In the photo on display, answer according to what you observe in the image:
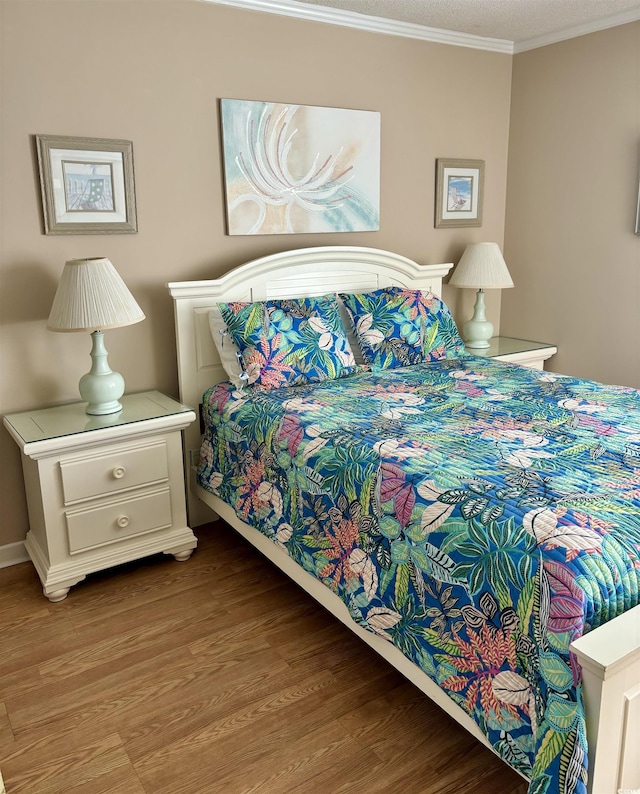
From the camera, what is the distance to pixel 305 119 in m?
3.19

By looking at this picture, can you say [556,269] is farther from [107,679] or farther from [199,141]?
[107,679]

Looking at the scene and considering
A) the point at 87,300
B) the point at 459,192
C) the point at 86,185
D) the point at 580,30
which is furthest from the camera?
the point at 459,192

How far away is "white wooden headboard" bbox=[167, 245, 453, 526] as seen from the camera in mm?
2953

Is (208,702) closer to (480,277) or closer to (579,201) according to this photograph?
(480,277)

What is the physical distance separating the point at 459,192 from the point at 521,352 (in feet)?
3.32

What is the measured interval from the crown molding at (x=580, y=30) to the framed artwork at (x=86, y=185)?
2.41m

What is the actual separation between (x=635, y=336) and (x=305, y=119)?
6.77 feet

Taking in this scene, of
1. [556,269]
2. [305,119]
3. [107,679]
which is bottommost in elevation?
[107,679]

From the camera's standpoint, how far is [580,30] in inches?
136

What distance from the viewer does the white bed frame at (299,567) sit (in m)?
1.26

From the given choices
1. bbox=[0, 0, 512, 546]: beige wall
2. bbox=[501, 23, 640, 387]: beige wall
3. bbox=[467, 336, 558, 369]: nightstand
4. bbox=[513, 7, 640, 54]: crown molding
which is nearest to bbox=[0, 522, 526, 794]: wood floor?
bbox=[0, 0, 512, 546]: beige wall

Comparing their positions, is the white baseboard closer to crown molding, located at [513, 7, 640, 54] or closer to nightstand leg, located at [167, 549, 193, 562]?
nightstand leg, located at [167, 549, 193, 562]

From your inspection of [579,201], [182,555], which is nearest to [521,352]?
[579,201]

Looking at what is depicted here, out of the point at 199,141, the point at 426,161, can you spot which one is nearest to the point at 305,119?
the point at 199,141
